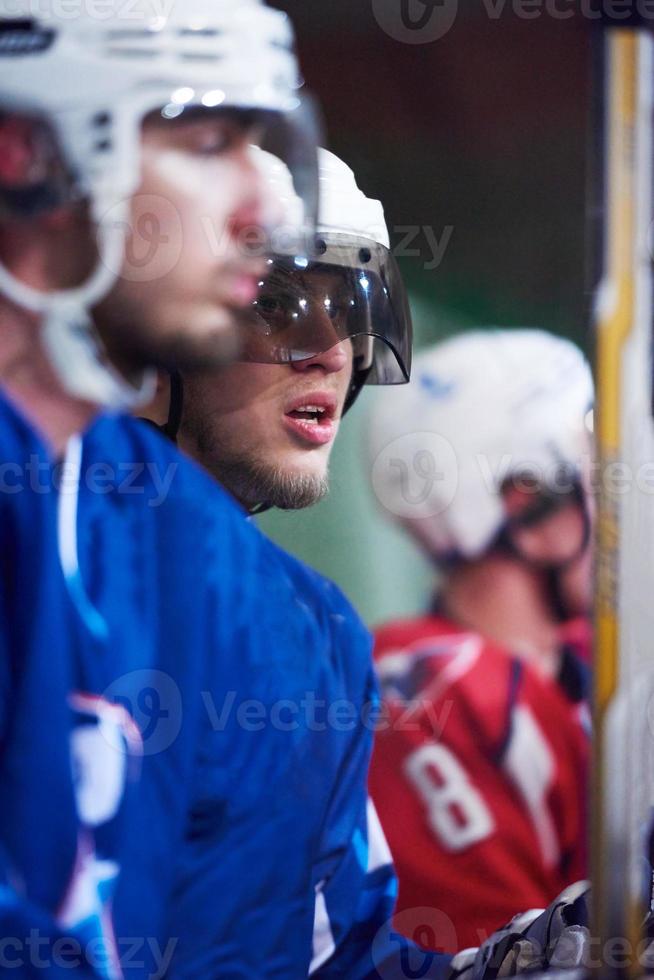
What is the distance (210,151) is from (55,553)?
0.50 m

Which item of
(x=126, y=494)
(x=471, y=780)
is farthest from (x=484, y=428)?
(x=126, y=494)

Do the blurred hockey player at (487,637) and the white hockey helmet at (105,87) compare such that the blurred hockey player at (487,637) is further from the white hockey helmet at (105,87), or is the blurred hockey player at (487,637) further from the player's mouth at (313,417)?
the white hockey helmet at (105,87)

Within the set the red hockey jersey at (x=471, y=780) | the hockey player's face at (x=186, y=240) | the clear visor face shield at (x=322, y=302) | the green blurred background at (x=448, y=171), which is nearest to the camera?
the hockey player's face at (x=186, y=240)

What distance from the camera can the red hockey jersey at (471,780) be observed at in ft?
5.53

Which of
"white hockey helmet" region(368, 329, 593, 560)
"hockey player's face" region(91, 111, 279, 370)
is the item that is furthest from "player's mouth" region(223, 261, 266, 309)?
"white hockey helmet" region(368, 329, 593, 560)

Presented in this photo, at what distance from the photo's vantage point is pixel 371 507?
163cm

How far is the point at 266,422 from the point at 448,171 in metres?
0.48

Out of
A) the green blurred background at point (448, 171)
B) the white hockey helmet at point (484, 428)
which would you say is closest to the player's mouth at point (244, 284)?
the green blurred background at point (448, 171)

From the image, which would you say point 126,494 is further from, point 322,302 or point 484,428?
point 484,428

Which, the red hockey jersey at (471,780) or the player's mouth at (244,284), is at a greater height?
the player's mouth at (244,284)

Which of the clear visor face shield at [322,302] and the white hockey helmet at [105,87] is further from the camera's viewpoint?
the clear visor face shield at [322,302]

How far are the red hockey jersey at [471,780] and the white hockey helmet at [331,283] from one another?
0.48 meters

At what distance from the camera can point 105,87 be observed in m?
1.27

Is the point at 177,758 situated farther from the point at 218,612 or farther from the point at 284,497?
the point at 284,497
